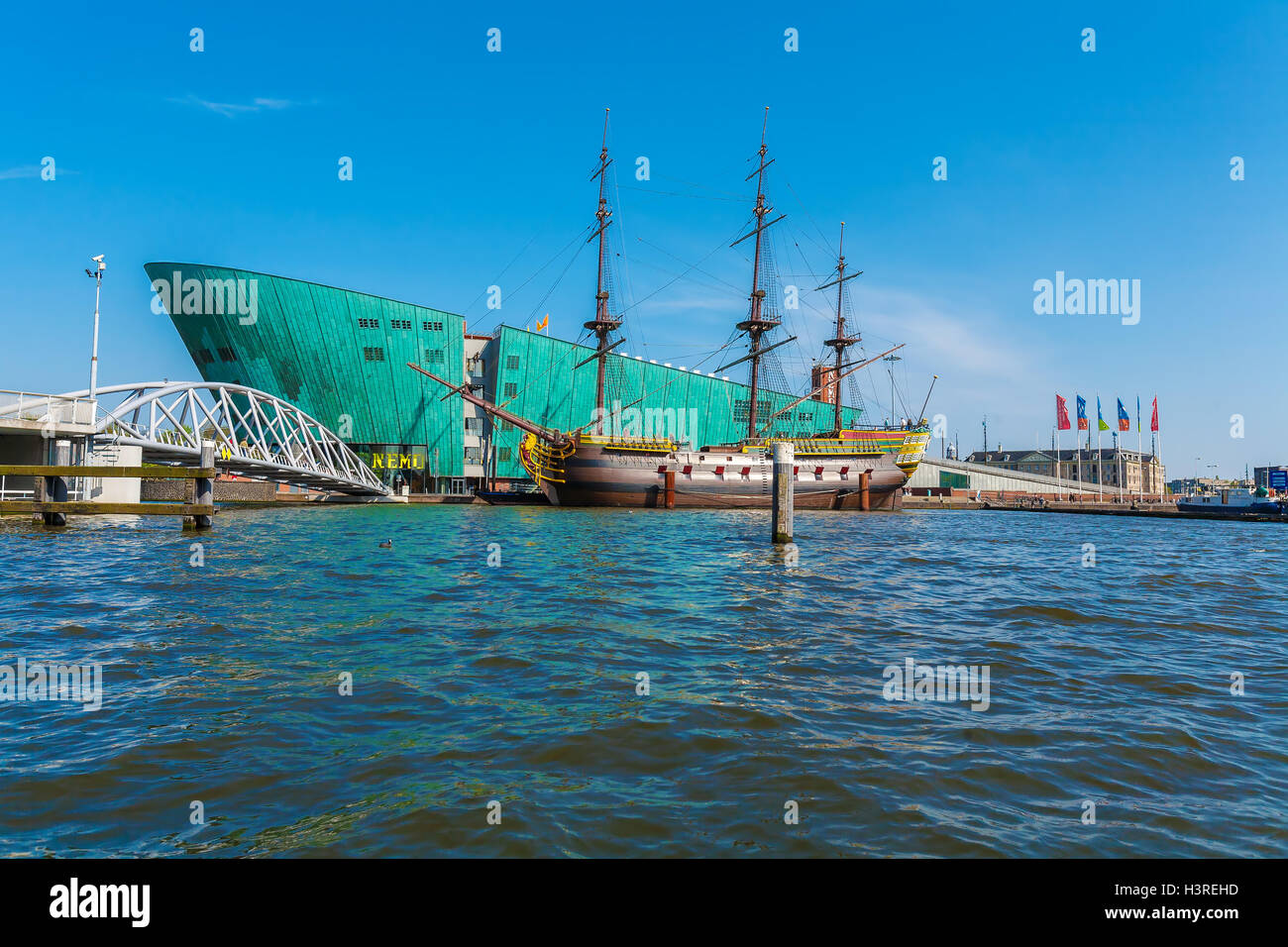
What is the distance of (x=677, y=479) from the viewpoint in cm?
5578

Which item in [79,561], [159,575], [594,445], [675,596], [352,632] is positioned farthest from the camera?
[594,445]

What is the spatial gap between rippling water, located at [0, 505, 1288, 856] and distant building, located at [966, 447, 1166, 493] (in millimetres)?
128483

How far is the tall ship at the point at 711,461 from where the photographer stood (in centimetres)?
5528

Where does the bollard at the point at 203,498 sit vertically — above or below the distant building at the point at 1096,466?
below

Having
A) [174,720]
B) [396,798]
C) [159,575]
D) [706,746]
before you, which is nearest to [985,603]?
[706,746]

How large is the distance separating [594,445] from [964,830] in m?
51.2

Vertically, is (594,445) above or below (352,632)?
above

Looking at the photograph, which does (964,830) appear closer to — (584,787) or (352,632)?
(584,787)

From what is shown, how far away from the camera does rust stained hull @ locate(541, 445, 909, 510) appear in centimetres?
5503

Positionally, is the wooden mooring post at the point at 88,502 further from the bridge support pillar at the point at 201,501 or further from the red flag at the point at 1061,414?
the red flag at the point at 1061,414
